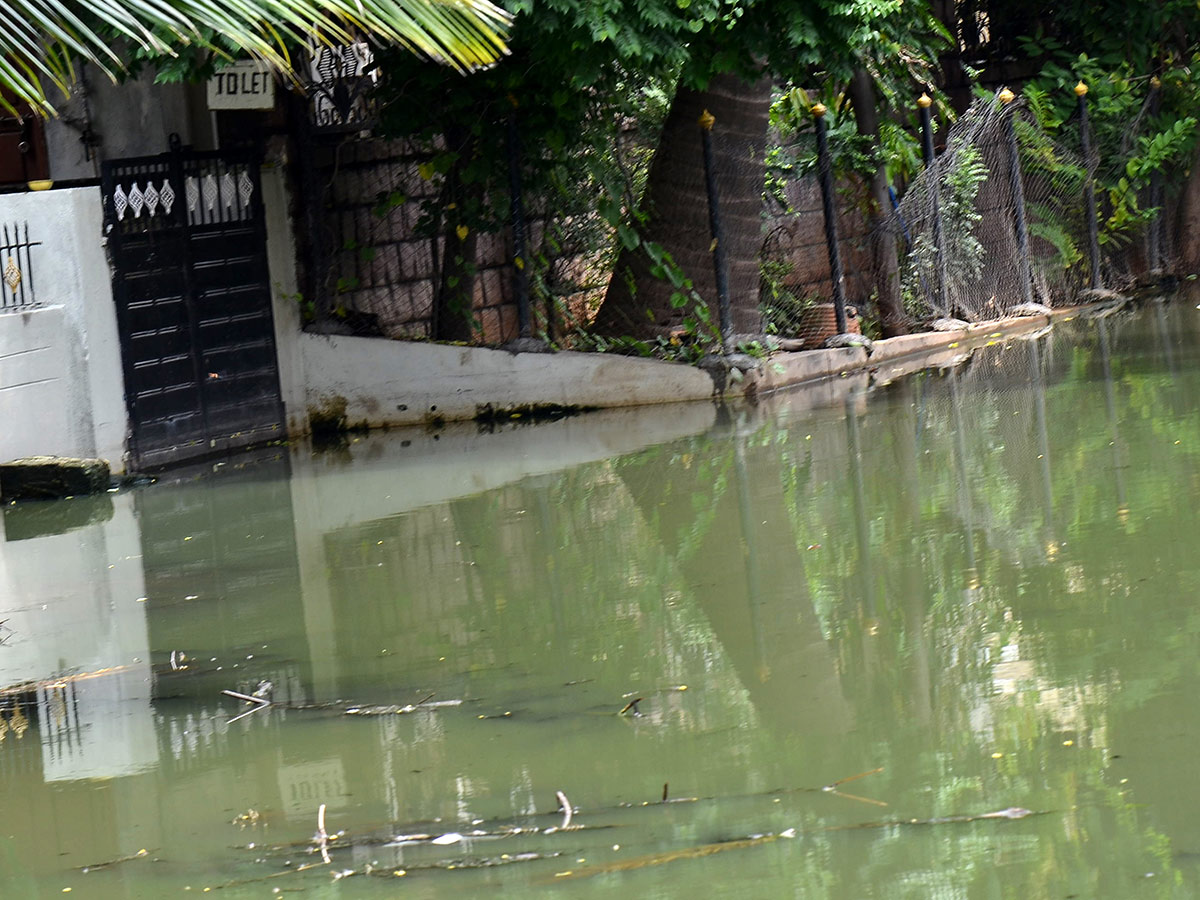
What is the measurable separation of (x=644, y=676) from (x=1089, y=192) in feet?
39.0

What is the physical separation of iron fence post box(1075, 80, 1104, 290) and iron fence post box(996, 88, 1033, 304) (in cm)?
99

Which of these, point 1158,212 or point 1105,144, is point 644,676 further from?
point 1158,212

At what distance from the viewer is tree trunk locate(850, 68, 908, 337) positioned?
1403cm

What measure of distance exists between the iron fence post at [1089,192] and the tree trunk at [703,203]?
15.5 ft

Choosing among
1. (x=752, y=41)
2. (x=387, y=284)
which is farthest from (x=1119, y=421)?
(x=387, y=284)

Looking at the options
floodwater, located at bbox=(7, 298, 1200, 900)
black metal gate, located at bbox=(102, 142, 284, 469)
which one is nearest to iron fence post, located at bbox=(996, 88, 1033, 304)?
floodwater, located at bbox=(7, 298, 1200, 900)

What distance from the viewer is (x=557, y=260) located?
13.3 meters

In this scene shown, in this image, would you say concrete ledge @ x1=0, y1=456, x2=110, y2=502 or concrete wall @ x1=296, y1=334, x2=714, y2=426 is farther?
concrete wall @ x1=296, y1=334, x2=714, y2=426

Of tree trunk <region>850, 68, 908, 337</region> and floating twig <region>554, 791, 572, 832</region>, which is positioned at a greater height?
tree trunk <region>850, 68, 908, 337</region>

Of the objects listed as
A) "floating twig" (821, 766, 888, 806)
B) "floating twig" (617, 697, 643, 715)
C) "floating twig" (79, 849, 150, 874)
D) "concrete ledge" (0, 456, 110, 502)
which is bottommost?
"floating twig" (821, 766, 888, 806)

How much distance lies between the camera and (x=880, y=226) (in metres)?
14.0

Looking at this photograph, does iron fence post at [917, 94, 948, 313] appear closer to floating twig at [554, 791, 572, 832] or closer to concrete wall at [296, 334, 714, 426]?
concrete wall at [296, 334, 714, 426]

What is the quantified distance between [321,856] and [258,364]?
8.47 m

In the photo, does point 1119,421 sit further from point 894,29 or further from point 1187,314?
point 1187,314
